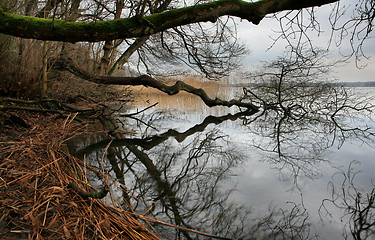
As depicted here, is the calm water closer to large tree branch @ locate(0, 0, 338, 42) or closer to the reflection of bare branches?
the reflection of bare branches

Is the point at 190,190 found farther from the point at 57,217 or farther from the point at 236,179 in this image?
the point at 57,217

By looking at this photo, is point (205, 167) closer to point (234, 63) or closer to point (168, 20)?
point (168, 20)

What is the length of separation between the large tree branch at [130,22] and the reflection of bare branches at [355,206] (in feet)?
→ 8.33

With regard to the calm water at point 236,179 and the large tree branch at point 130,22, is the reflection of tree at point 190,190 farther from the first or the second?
the large tree branch at point 130,22

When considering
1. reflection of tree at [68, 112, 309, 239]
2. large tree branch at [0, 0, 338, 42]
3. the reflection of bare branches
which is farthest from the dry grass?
large tree branch at [0, 0, 338, 42]

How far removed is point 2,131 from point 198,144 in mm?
3260

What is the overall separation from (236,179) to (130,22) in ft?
8.52

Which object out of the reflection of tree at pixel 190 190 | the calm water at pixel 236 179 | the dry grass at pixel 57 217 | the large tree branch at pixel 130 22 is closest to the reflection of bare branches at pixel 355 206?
the calm water at pixel 236 179

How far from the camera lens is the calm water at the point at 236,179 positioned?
1.94m

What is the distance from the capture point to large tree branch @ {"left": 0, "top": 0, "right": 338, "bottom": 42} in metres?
3.17

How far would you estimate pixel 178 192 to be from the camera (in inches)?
95.6

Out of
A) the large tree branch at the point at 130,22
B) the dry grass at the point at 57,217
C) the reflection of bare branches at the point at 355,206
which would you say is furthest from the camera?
the large tree branch at the point at 130,22

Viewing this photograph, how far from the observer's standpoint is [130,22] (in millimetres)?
3381

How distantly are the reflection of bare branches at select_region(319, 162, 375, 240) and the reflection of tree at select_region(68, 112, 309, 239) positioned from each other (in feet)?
1.11
